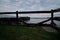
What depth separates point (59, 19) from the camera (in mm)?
6340

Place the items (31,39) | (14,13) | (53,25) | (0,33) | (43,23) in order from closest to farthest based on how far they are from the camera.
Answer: (31,39) → (0,33) → (53,25) → (43,23) → (14,13)

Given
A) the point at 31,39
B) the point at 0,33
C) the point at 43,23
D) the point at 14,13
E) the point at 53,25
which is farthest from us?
the point at 14,13

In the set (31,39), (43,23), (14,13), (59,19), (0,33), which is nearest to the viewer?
(31,39)

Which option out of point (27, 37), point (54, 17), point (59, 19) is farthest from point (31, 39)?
point (54, 17)

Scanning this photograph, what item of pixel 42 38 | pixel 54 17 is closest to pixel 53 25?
pixel 54 17

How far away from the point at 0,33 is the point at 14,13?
3.31m

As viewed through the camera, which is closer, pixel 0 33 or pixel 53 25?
pixel 0 33

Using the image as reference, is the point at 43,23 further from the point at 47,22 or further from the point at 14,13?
the point at 14,13

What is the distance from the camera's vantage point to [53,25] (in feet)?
22.6

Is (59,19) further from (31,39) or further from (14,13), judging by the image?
(14,13)

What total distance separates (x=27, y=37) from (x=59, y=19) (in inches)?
97.1

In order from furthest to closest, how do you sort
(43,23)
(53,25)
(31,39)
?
(43,23), (53,25), (31,39)

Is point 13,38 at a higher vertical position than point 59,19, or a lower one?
lower

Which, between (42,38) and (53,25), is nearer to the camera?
(42,38)
